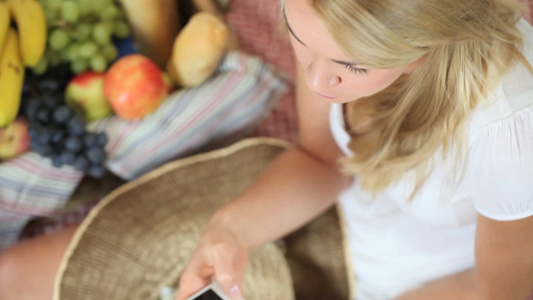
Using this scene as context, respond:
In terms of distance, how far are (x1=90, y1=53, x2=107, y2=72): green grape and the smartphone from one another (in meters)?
0.51

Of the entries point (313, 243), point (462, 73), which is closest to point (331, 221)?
point (313, 243)

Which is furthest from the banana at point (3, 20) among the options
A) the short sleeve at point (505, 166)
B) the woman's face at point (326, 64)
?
the short sleeve at point (505, 166)

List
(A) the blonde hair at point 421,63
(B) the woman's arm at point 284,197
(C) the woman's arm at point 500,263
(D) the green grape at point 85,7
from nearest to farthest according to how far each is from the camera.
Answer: (A) the blonde hair at point 421,63, (C) the woman's arm at point 500,263, (B) the woman's arm at point 284,197, (D) the green grape at point 85,7

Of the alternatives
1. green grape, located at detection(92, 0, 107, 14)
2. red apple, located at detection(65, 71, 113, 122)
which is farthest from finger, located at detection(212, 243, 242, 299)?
green grape, located at detection(92, 0, 107, 14)

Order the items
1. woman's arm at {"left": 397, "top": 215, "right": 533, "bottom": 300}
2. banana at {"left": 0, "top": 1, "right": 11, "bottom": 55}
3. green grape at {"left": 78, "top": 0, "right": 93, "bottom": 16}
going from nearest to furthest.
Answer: woman's arm at {"left": 397, "top": 215, "right": 533, "bottom": 300}, banana at {"left": 0, "top": 1, "right": 11, "bottom": 55}, green grape at {"left": 78, "top": 0, "right": 93, "bottom": 16}

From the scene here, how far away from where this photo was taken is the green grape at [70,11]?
0.90 metres

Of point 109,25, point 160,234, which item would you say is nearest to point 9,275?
point 160,234

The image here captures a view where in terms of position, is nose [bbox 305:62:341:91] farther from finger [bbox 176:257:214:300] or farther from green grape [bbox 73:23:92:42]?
green grape [bbox 73:23:92:42]

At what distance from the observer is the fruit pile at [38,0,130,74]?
35.7 inches

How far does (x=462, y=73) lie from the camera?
0.52 m

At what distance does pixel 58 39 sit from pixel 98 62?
8cm

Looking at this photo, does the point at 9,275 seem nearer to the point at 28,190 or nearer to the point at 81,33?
the point at 28,190

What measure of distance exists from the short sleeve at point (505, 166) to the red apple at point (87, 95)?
0.67 metres

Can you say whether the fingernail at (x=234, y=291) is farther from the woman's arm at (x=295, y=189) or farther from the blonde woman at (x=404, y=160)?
the woman's arm at (x=295, y=189)
